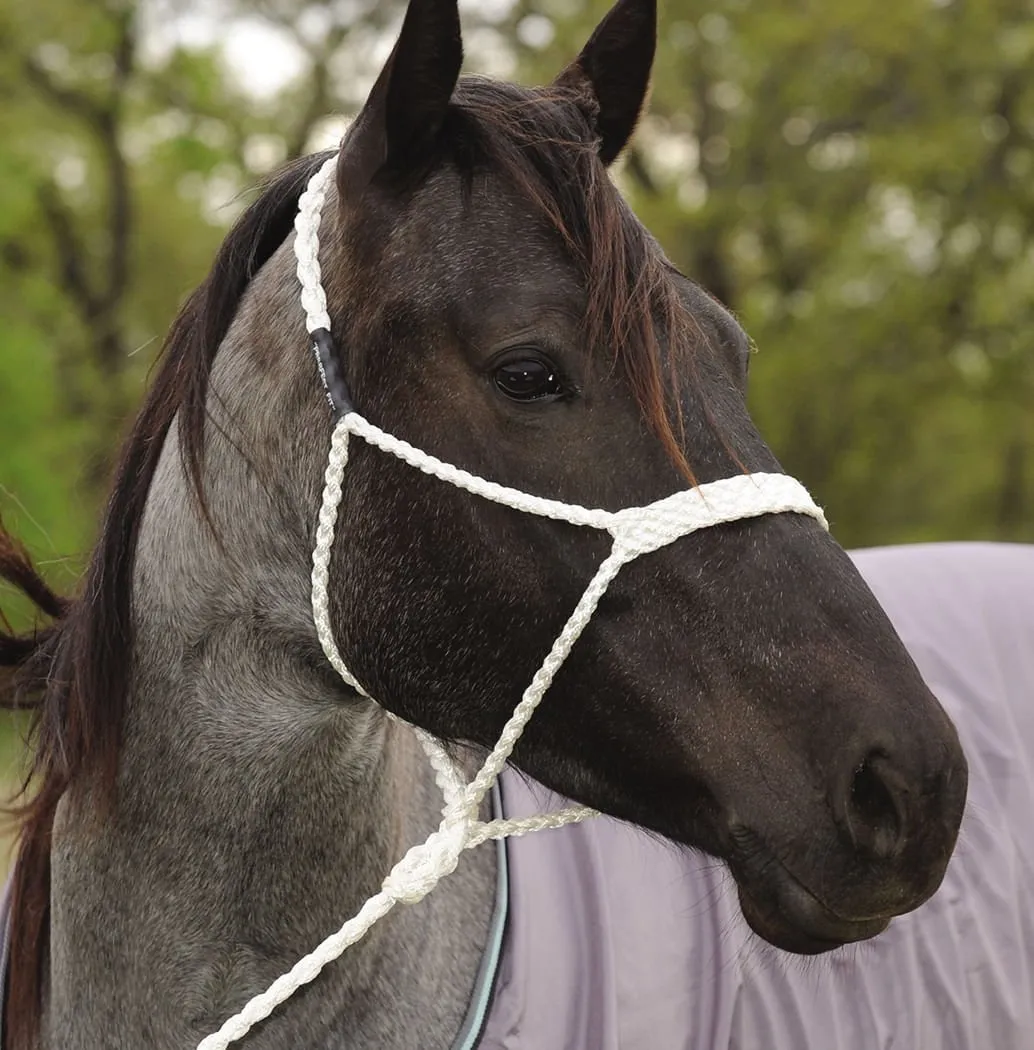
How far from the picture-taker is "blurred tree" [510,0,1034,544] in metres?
11.6

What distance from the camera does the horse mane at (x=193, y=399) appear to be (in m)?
1.72

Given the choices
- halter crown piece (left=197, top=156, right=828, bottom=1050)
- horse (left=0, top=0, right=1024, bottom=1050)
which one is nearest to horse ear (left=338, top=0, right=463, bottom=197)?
horse (left=0, top=0, right=1024, bottom=1050)

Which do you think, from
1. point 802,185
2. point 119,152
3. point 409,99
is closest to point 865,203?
point 802,185

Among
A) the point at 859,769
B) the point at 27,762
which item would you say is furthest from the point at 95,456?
the point at 859,769

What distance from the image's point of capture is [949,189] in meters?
12.0

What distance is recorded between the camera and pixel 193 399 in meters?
1.97

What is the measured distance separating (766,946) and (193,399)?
1322 mm

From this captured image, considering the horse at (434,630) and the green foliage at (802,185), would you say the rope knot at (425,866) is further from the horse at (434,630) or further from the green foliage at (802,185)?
the green foliage at (802,185)

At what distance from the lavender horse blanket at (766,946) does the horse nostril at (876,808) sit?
2.12 feet

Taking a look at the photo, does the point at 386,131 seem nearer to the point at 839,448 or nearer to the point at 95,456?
the point at 95,456

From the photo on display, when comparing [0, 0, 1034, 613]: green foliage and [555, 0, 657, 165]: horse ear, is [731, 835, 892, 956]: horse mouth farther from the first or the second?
[0, 0, 1034, 613]: green foliage

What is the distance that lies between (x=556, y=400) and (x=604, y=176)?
1.24 feet

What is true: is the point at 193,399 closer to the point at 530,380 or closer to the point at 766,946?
the point at 530,380

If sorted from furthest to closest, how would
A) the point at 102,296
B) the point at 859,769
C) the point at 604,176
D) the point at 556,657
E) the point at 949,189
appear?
1. the point at 102,296
2. the point at 949,189
3. the point at 604,176
4. the point at 556,657
5. the point at 859,769
